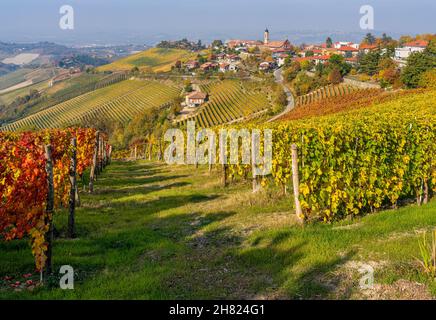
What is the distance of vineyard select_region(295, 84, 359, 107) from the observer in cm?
8788

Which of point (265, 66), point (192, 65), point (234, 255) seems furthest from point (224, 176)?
point (192, 65)

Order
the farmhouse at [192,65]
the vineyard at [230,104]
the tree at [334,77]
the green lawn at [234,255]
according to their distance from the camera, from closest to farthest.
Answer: the green lawn at [234,255] → the vineyard at [230,104] → the tree at [334,77] → the farmhouse at [192,65]

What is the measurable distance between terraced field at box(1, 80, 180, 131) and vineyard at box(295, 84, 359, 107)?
47.5 meters

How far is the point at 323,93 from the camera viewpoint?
9169 cm

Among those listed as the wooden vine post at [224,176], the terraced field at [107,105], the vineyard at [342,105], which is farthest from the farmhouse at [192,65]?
the wooden vine post at [224,176]

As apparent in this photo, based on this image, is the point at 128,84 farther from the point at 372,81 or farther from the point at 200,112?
the point at 372,81

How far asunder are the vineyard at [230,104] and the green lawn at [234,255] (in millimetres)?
75776

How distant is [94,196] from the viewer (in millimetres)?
18062

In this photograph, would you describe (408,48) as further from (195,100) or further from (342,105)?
(342,105)

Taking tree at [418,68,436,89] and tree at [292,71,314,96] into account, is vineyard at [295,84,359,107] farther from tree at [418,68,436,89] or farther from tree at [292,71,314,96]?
tree at [418,68,436,89]

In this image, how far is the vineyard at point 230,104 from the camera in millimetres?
93562

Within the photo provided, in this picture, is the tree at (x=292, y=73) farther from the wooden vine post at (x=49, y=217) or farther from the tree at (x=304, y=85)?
the wooden vine post at (x=49, y=217)

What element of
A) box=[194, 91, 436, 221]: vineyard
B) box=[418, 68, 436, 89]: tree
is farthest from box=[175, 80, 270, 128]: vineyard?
box=[194, 91, 436, 221]: vineyard
